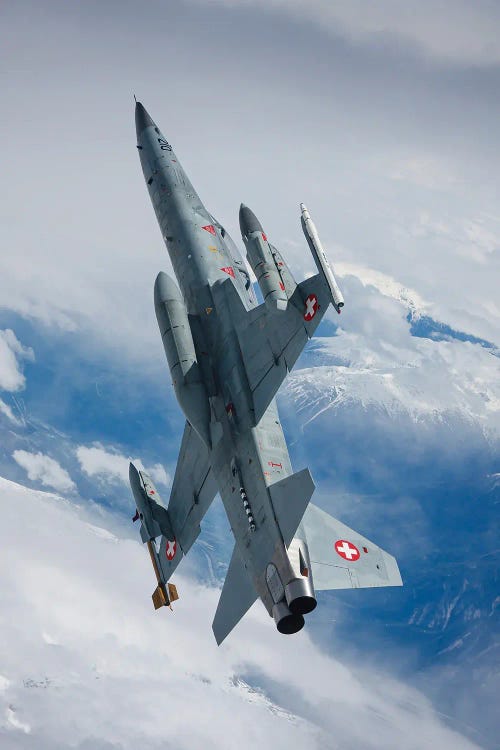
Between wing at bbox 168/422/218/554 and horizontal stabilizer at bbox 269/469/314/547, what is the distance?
19.6 ft

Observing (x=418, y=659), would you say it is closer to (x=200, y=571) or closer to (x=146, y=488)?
(x=200, y=571)

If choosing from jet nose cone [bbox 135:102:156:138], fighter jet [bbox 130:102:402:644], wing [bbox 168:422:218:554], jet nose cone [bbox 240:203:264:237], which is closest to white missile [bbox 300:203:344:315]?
fighter jet [bbox 130:102:402:644]

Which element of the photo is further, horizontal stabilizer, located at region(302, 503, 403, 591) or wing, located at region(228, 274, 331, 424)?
wing, located at region(228, 274, 331, 424)

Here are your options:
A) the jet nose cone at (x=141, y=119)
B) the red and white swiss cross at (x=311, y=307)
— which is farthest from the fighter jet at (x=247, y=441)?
the jet nose cone at (x=141, y=119)

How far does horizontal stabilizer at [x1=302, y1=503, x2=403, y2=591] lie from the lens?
26.2 metres

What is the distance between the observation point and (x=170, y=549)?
104 ft

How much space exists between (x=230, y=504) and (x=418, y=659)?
344 feet

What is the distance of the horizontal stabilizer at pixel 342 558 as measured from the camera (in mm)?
26250

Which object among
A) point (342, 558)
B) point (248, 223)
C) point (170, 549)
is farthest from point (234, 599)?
point (248, 223)

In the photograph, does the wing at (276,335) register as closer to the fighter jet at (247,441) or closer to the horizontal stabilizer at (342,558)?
the fighter jet at (247,441)

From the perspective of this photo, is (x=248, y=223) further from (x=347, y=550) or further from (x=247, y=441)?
(x=347, y=550)

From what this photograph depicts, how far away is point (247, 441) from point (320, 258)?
735 centimetres

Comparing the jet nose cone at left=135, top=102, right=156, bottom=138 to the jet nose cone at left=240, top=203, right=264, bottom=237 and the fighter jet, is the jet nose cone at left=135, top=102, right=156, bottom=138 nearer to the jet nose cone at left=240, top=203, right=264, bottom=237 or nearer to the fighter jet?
the fighter jet

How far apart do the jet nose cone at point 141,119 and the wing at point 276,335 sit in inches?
627
